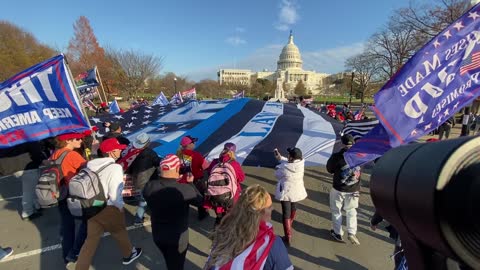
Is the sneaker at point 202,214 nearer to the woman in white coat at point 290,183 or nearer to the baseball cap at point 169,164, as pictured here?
the woman in white coat at point 290,183

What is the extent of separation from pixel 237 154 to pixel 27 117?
3207 mm

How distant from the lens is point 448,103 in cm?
257

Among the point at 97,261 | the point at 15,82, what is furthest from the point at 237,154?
the point at 15,82

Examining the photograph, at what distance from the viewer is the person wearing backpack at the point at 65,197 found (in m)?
3.50

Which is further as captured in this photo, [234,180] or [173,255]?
[234,180]

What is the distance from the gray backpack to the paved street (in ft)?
3.52

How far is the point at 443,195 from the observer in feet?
1.97

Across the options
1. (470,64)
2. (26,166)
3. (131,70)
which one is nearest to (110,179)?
(26,166)

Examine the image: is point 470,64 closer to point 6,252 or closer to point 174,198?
point 174,198

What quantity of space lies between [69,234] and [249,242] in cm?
309

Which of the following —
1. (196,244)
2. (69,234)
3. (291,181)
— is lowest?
(196,244)

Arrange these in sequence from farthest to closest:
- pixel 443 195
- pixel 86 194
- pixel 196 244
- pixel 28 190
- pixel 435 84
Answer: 1. pixel 28 190
2. pixel 196 244
3. pixel 86 194
4. pixel 435 84
5. pixel 443 195

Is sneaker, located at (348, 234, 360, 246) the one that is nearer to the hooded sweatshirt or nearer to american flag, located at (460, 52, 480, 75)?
american flag, located at (460, 52, 480, 75)

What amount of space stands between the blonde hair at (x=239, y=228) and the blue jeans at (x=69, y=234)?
259cm
